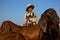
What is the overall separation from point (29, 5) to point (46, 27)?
1.82 m

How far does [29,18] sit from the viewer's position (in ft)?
19.5

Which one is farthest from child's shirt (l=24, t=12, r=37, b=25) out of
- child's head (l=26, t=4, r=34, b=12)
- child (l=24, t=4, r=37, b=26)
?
child's head (l=26, t=4, r=34, b=12)

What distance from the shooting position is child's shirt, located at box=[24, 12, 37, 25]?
585cm

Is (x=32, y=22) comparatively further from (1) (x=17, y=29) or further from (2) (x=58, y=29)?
(2) (x=58, y=29)

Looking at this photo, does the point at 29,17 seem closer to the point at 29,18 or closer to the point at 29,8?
the point at 29,18

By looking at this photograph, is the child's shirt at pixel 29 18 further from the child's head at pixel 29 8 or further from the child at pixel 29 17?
the child's head at pixel 29 8

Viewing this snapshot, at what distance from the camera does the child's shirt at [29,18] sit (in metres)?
5.85

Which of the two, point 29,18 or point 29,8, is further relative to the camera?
point 29,8

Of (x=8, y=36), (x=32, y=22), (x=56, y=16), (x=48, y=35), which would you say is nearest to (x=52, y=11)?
(x=56, y=16)

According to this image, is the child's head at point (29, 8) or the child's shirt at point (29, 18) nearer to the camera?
the child's shirt at point (29, 18)

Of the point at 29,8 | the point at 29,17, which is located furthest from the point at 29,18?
the point at 29,8

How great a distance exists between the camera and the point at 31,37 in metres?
5.01

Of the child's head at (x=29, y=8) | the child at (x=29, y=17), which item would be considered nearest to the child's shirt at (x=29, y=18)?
the child at (x=29, y=17)

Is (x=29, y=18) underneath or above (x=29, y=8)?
underneath
